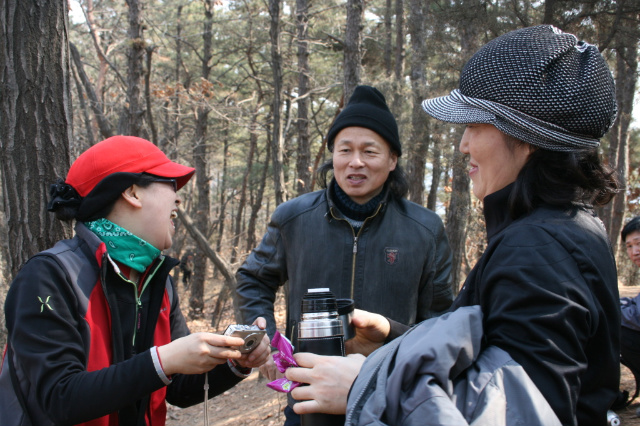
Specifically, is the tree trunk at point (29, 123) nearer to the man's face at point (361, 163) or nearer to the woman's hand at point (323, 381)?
the man's face at point (361, 163)

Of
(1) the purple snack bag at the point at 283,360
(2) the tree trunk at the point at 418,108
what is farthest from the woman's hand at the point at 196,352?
(2) the tree trunk at the point at 418,108

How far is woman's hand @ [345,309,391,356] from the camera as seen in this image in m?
1.74

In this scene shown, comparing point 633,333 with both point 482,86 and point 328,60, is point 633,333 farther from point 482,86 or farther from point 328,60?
point 328,60

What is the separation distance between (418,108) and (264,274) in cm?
886

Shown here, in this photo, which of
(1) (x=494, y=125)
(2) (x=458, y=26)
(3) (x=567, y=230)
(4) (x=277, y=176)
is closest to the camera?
(3) (x=567, y=230)

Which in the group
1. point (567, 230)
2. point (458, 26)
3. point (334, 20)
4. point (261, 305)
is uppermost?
point (334, 20)

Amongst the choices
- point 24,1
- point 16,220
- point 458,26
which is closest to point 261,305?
point 16,220

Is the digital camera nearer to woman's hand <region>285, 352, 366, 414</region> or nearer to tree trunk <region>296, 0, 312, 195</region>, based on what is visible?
woman's hand <region>285, 352, 366, 414</region>

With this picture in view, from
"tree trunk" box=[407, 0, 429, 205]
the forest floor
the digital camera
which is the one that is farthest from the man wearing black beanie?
"tree trunk" box=[407, 0, 429, 205]

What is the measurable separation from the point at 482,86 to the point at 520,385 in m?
0.85

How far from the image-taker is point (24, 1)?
281cm

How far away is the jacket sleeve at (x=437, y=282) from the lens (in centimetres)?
280

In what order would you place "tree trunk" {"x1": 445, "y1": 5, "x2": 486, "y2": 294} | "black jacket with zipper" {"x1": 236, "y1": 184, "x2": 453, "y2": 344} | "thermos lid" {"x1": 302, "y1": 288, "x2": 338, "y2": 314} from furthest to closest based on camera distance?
1. "tree trunk" {"x1": 445, "y1": 5, "x2": 486, "y2": 294}
2. "black jacket with zipper" {"x1": 236, "y1": 184, "x2": 453, "y2": 344}
3. "thermos lid" {"x1": 302, "y1": 288, "x2": 338, "y2": 314}

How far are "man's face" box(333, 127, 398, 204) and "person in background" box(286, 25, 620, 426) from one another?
130cm
